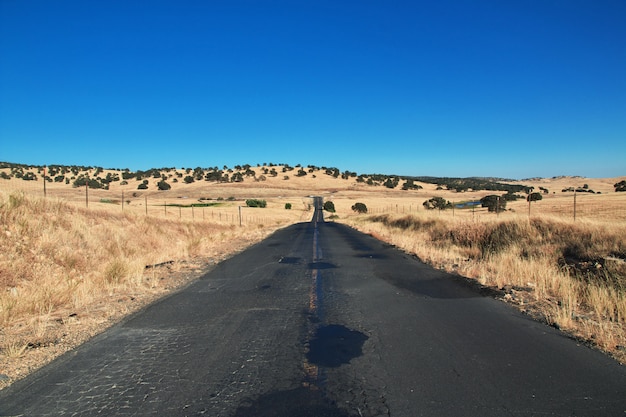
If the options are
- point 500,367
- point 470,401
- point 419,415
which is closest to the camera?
point 419,415

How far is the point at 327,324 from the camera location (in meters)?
6.59

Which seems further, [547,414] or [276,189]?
[276,189]

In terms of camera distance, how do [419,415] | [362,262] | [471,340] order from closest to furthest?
1. [419,415]
2. [471,340]
3. [362,262]

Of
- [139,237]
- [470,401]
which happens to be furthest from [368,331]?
[139,237]

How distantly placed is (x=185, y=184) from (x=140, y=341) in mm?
123436

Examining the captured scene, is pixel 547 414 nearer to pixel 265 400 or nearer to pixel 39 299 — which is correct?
pixel 265 400

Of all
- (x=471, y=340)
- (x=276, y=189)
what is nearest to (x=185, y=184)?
(x=276, y=189)

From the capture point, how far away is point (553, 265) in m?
11.5

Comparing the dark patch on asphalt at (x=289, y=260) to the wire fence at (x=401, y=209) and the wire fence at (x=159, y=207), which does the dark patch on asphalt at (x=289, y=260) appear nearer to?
the wire fence at (x=159, y=207)

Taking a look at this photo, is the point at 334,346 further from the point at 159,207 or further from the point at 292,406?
the point at 159,207

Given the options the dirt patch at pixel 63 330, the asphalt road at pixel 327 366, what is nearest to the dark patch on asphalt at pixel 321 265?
the dirt patch at pixel 63 330

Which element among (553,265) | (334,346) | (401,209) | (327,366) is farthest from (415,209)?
(327,366)

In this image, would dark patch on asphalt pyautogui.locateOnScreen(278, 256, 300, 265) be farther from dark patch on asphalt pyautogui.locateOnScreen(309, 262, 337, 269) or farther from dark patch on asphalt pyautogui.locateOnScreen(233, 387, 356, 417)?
dark patch on asphalt pyautogui.locateOnScreen(233, 387, 356, 417)

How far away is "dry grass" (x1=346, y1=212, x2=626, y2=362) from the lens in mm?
6570
